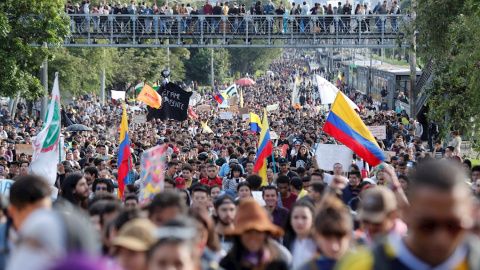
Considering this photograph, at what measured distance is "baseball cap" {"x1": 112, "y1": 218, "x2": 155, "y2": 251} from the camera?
4328 millimetres

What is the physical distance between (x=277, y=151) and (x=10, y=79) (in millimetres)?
9136

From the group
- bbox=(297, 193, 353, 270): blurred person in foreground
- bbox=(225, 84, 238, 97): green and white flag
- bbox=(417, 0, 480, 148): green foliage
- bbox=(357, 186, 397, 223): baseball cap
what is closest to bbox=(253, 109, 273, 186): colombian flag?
bbox=(417, 0, 480, 148): green foliage

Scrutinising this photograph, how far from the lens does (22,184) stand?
498cm

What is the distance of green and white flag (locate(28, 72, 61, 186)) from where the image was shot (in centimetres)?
1147

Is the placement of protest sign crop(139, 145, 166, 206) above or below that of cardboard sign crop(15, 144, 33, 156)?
above

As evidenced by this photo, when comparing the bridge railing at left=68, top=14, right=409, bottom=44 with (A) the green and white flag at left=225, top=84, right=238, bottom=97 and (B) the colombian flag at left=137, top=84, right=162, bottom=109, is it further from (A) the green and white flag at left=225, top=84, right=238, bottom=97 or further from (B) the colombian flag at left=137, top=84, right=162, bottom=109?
(B) the colombian flag at left=137, top=84, right=162, bottom=109

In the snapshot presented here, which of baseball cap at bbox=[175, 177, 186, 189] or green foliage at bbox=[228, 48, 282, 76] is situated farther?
green foliage at bbox=[228, 48, 282, 76]

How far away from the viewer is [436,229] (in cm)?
279

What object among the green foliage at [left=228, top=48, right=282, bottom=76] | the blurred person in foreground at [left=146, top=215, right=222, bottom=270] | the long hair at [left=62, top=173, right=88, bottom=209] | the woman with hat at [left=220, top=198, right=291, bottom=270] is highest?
the blurred person in foreground at [left=146, top=215, right=222, bottom=270]

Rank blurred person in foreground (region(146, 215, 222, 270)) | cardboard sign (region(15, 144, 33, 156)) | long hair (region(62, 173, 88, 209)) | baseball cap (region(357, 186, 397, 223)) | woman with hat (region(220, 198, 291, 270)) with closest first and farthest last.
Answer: blurred person in foreground (region(146, 215, 222, 270)), baseball cap (region(357, 186, 397, 223)), woman with hat (region(220, 198, 291, 270)), long hair (region(62, 173, 88, 209)), cardboard sign (region(15, 144, 33, 156))

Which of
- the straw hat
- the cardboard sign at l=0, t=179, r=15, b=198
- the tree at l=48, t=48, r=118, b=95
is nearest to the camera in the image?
the straw hat

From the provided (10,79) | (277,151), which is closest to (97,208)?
(277,151)

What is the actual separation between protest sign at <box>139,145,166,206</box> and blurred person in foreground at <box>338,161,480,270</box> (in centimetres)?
588

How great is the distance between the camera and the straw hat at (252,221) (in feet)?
18.7
